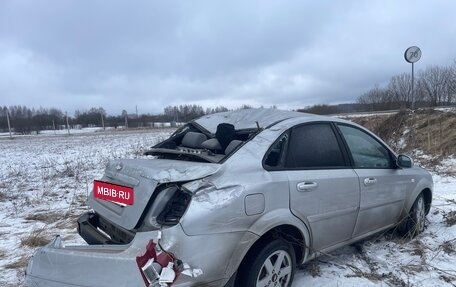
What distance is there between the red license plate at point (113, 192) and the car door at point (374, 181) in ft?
7.48

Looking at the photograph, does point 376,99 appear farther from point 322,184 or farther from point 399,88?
point 322,184

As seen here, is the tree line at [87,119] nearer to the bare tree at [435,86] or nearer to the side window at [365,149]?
the bare tree at [435,86]

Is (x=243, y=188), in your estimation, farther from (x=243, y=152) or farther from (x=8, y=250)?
(x=8, y=250)

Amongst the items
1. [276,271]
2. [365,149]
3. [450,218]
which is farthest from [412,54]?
[276,271]

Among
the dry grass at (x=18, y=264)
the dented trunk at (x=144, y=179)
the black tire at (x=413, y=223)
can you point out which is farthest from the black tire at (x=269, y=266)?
the dry grass at (x=18, y=264)

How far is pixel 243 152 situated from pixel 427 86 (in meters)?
34.4

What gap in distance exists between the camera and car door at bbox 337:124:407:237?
367 cm

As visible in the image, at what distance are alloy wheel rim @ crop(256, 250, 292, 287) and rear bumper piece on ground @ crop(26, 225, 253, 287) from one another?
0.40 metres

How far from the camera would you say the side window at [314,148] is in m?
3.16

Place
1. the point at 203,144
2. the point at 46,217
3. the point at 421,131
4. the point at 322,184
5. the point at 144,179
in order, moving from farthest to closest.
→ the point at 421,131 < the point at 46,217 < the point at 203,144 < the point at 322,184 < the point at 144,179

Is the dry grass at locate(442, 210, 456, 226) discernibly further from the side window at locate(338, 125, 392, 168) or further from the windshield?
the windshield

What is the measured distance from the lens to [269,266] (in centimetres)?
282

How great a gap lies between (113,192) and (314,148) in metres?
1.87

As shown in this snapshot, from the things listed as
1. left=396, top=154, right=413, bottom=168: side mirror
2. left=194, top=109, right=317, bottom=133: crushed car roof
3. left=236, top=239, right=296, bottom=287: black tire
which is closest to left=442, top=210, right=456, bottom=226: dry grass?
left=396, top=154, right=413, bottom=168: side mirror
